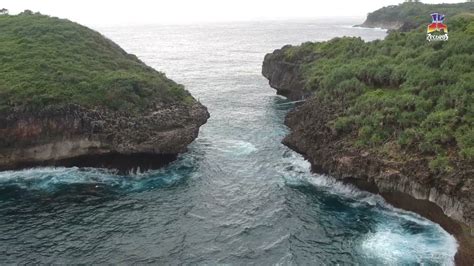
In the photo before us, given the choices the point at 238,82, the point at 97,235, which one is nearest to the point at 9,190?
the point at 97,235

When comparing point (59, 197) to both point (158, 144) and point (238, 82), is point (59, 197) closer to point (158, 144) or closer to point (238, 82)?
point (158, 144)

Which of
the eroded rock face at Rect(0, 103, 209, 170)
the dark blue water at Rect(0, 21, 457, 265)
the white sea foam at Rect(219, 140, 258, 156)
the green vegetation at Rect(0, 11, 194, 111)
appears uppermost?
the green vegetation at Rect(0, 11, 194, 111)

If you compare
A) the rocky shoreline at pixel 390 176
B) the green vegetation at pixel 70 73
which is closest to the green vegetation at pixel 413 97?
the rocky shoreline at pixel 390 176

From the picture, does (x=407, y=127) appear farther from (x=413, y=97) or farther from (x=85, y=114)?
(x=85, y=114)

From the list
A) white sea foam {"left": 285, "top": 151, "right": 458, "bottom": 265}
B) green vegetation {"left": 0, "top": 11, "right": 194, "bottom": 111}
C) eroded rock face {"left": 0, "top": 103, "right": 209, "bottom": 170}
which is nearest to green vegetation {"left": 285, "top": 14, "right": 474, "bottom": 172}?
white sea foam {"left": 285, "top": 151, "right": 458, "bottom": 265}

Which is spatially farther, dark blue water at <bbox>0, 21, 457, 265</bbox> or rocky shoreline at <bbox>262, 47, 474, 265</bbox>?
rocky shoreline at <bbox>262, 47, 474, 265</bbox>

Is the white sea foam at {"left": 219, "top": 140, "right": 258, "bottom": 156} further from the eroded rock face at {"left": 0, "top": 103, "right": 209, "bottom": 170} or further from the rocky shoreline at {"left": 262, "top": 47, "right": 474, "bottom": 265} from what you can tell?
the eroded rock face at {"left": 0, "top": 103, "right": 209, "bottom": 170}
